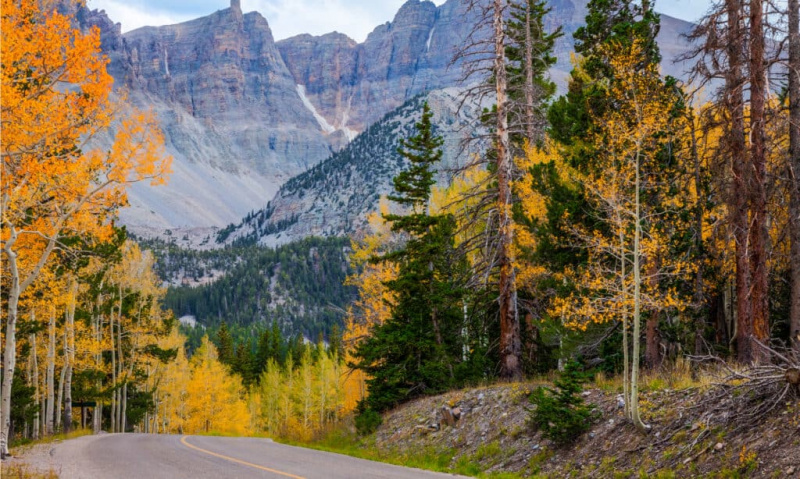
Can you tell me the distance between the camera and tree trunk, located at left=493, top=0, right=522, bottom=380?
53.3 feet

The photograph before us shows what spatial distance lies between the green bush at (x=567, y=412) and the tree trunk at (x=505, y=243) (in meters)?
4.95

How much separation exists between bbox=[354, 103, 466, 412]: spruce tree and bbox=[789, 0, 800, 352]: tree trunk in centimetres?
922

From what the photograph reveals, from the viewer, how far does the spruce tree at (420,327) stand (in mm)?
18484

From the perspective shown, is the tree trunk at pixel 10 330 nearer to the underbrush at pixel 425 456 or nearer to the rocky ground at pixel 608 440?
the underbrush at pixel 425 456

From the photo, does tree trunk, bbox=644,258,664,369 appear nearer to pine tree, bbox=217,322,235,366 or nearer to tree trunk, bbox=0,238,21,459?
tree trunk, bbox=0,238,21,459

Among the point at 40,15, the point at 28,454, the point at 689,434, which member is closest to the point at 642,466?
the point at 689,434

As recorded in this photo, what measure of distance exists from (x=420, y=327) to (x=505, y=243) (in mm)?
4454

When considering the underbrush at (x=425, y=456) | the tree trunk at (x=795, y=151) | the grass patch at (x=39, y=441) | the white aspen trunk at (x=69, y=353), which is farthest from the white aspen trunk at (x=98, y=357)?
the tree trunk at (x=795, y=151)

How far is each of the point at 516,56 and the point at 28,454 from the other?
24065mm

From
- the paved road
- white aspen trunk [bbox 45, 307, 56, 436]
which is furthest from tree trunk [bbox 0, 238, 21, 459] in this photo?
white aspen trunk [bbox 45, 307, 56, 436]

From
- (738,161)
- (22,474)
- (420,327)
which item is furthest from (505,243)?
(22,474)

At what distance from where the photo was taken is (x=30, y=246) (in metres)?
17.4

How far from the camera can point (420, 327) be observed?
1880 cm

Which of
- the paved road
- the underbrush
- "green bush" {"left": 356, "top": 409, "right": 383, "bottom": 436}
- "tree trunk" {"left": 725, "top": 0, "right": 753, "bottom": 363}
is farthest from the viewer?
"green bush" {"left": 356, "top": 409, "right": 383, "bottom": 436}
